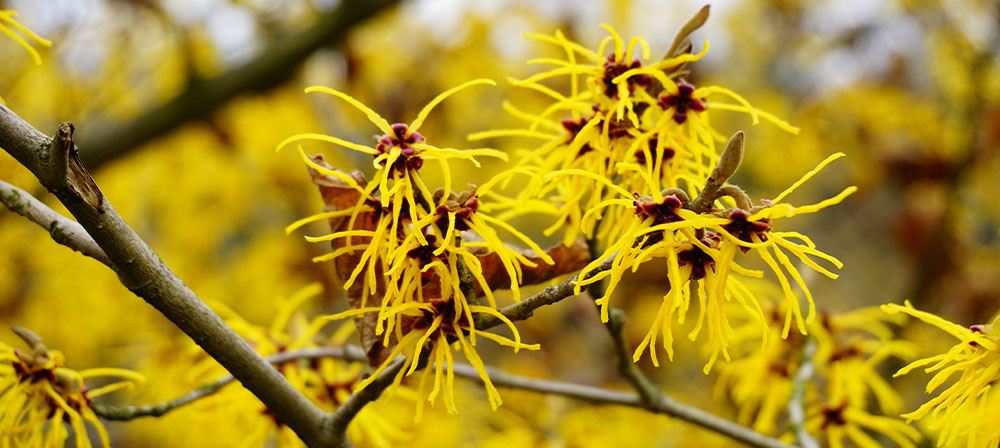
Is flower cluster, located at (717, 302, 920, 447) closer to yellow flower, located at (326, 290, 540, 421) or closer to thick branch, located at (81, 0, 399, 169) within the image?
yellow flower, located at (326, 290, 540, 421)

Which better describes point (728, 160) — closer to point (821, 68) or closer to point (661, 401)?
point (661, 401)

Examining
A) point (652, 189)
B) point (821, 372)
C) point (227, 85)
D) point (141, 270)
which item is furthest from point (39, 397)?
point (227, 85)

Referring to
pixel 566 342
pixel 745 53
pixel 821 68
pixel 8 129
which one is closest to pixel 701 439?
pixel 566 342

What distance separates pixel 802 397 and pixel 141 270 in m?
0.84

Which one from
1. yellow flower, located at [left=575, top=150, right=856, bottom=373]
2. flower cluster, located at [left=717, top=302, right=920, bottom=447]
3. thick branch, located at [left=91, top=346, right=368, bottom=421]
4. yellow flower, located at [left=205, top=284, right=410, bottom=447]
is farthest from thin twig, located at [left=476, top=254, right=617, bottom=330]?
flower cluster, located at [left=717, top=302, right=920, bottom=447]

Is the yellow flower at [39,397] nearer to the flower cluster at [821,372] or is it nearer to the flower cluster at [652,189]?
the flower cluster at [652,189]

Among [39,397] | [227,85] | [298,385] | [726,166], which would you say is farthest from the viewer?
[227,85]

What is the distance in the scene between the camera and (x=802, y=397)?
3.84 ft

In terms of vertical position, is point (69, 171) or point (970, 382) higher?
point (69, 171)

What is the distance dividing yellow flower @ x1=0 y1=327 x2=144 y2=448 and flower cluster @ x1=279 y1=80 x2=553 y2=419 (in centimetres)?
34

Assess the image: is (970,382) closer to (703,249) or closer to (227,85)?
(703,249)

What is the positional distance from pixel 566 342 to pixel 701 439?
1.70 metres

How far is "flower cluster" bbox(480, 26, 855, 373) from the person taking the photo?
712 mm

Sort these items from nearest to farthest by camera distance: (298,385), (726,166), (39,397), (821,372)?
(726,166)
(39,397)
(298,385)
(821,372)
